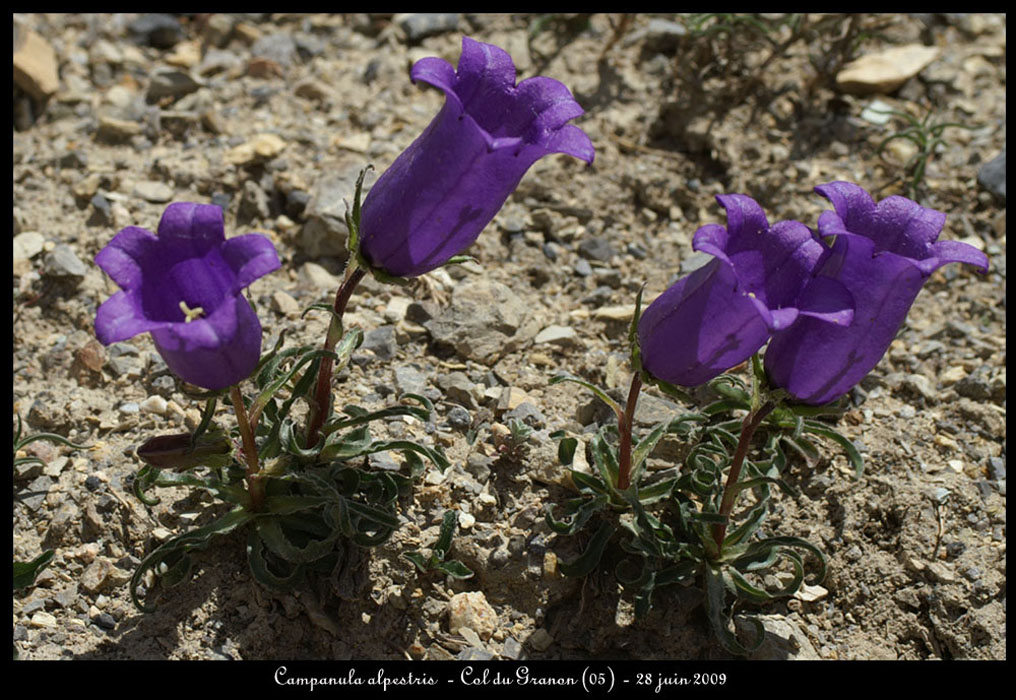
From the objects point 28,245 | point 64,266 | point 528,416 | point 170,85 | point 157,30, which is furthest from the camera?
point 157,30

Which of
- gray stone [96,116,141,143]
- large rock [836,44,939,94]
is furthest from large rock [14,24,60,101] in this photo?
large rock [836,44,939,94]

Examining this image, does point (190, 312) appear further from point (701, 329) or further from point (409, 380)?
point (701, 329)

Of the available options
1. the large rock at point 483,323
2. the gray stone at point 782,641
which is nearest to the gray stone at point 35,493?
the large rock at point 483,323

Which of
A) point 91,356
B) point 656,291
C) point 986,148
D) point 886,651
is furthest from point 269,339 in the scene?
point 986,148

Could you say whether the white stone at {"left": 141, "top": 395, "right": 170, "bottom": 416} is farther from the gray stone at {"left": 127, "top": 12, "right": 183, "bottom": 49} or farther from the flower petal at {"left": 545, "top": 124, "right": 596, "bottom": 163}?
the gray stone at {"left": 127, "top": 12, "right": 183, "bottom": 49}

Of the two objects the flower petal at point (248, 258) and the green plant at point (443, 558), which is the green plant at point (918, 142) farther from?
the flower petal at point (248, 258)

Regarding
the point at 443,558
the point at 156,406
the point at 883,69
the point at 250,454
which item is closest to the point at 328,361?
the point at 250,454

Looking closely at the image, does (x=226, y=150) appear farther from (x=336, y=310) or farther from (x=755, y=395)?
(x=755, y=395)
